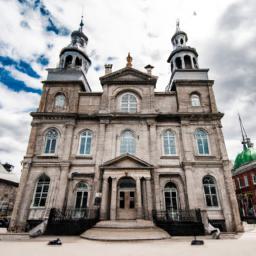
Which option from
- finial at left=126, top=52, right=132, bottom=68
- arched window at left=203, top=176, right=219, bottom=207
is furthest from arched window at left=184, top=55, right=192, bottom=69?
arched window at left=203, top=176, right=219, bottom=207

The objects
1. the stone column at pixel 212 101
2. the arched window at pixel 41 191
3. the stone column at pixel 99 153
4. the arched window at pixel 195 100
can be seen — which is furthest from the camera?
the arched window at pixel 195 100

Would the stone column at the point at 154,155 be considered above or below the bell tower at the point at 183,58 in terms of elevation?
below

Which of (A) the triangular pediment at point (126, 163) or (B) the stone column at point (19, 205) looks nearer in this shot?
(B) the stone column at point (19, 205)

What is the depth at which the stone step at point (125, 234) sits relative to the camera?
35.1 ft

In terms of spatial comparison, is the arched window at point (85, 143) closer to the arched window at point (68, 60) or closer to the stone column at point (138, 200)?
the stone column at point (138, 200)

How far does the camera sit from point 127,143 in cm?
1792

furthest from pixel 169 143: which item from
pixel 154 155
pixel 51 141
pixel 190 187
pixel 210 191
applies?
pixel 51 141

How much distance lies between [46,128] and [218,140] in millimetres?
16635

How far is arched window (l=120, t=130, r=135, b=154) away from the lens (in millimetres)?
17562

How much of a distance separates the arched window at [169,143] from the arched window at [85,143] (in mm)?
7214

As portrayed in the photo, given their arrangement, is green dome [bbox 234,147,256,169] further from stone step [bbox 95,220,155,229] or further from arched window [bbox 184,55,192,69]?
stone step [bbox 95,220,155,229]

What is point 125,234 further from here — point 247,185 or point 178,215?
point 247,185

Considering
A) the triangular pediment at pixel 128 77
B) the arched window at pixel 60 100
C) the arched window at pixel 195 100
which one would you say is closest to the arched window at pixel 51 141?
the arched window at pixel 60 100

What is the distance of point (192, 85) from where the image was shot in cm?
2064
